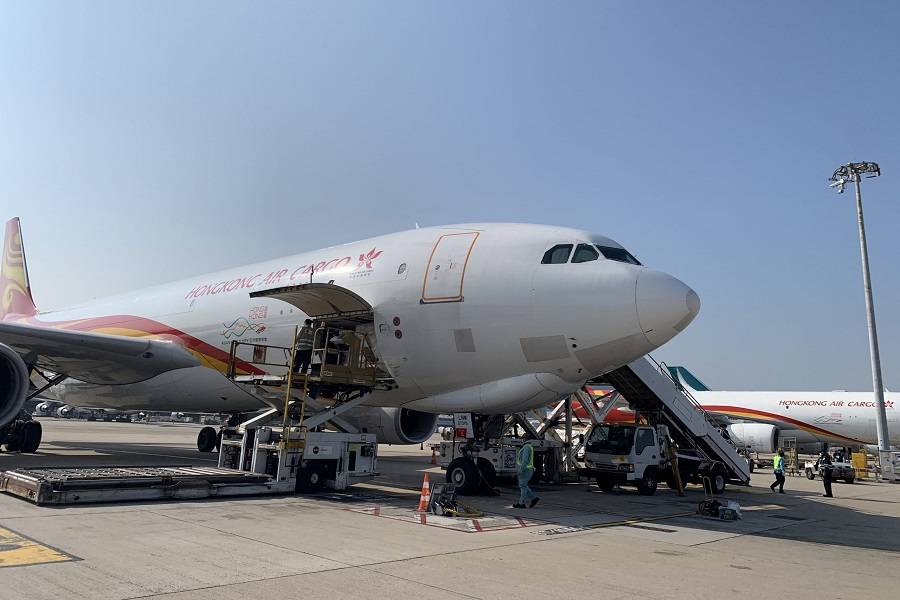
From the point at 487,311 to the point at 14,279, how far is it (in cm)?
2399

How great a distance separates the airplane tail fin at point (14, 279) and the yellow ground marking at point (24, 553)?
72.7 ft

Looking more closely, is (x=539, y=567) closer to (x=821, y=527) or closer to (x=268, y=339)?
(x=821, y=527)

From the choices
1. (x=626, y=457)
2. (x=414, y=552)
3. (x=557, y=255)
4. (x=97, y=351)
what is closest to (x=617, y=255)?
(x=557, y=255)

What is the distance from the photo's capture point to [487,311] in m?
10.7

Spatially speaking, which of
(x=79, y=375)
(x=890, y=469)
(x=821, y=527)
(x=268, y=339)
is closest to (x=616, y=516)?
(x=821, y=527)

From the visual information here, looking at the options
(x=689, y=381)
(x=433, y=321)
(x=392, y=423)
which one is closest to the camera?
(x=433, y=321)

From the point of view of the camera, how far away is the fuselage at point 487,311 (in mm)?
9820

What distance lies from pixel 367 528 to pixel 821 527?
7.82 meters

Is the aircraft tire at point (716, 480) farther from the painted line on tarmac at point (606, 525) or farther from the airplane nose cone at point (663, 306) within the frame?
the airplane nose cone at point (663, 306)

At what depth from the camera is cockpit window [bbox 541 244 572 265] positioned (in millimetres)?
10605

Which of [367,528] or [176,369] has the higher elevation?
[176,369]

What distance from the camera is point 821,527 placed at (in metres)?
11.2

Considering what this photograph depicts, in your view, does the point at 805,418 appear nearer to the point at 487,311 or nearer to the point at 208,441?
the point at 208,441

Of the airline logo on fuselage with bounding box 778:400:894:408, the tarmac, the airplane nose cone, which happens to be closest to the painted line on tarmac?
the tarmac
